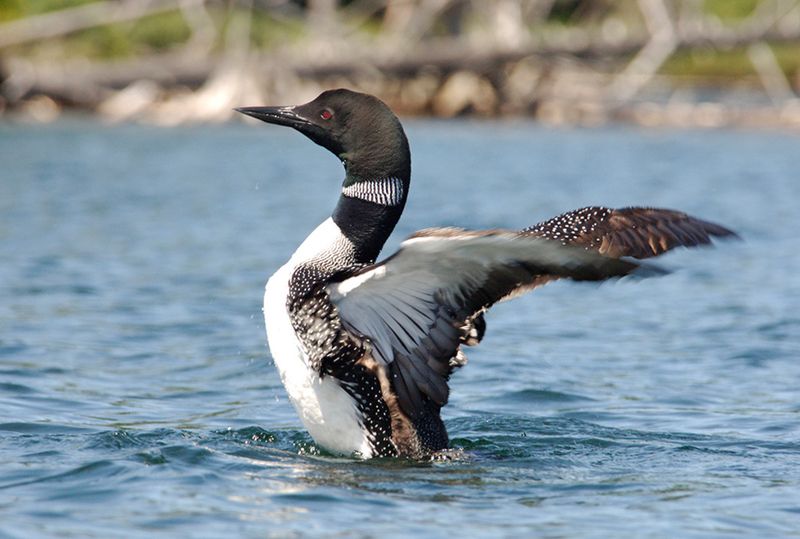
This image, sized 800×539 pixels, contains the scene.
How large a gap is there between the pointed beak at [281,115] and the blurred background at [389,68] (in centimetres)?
3198

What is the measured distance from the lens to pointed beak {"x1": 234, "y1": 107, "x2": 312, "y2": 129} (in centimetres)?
550

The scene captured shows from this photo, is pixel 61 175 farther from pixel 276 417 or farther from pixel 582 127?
pixel 582 127

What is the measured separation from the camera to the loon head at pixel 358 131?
5.25 metres

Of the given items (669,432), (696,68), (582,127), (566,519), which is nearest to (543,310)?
(669,432)

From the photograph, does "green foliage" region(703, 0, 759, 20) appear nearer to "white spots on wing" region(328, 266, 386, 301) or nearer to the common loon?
the common loon

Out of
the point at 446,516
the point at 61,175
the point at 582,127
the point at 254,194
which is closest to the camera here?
the point at 446,516

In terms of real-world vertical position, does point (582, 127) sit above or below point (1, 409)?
above

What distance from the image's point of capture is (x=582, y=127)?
3672 centimetres

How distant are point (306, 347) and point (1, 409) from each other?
6.42ft

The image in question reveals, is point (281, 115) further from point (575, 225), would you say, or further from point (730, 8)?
point (730, 8)

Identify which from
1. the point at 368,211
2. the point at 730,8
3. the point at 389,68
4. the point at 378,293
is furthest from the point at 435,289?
the point at 730,8

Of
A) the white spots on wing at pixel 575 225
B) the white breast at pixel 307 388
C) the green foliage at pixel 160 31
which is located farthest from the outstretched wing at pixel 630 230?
the green foliage at pixel 160 31

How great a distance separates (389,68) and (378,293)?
33902 mm

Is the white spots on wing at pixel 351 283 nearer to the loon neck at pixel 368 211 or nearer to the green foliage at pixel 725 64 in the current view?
the loon neck at pixel 368 211
